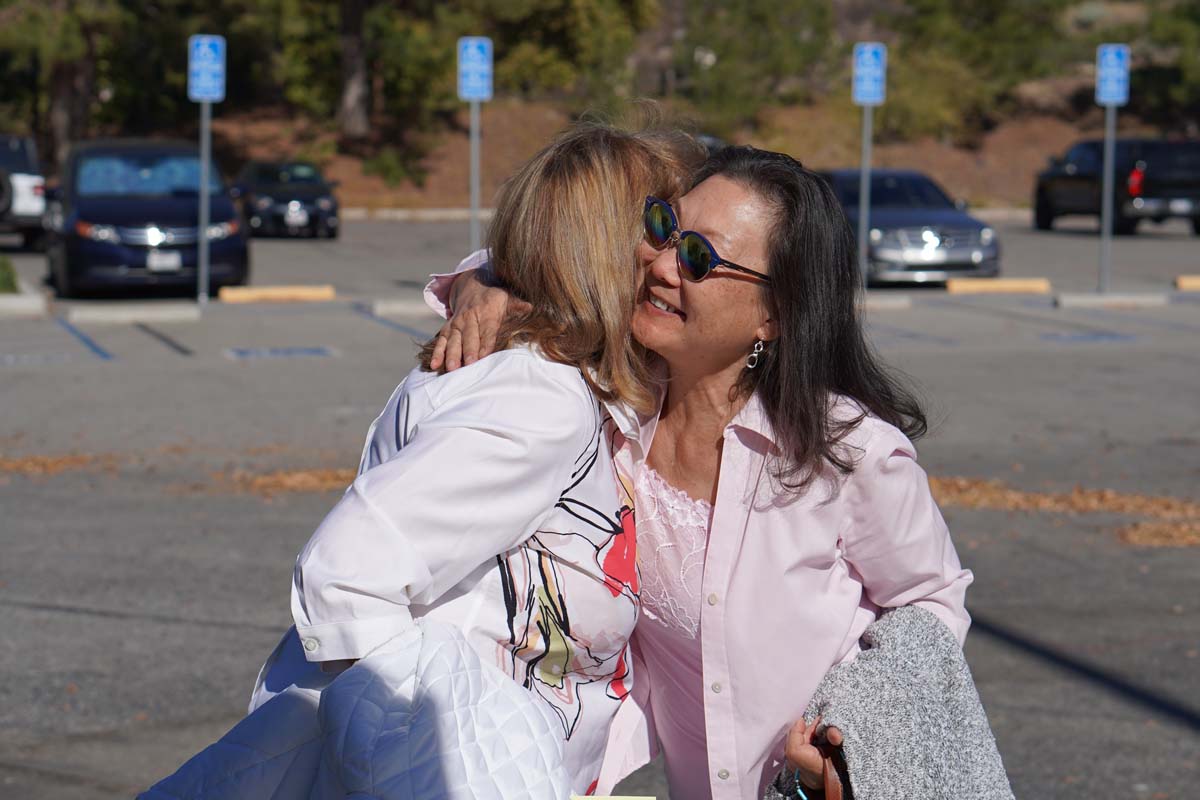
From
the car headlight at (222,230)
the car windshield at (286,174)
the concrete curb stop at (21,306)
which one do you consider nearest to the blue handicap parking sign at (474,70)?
the car headlight at (222,230)

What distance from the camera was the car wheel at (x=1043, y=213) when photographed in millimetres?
33344

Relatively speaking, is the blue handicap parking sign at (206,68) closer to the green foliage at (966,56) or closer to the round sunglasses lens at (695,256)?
the round sunglasses lens at (695,256)

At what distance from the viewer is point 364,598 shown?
2061 millimetres

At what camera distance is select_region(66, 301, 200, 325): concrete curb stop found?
15.7m

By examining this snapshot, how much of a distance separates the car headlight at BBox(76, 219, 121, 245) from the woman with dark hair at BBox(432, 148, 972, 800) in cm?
1574

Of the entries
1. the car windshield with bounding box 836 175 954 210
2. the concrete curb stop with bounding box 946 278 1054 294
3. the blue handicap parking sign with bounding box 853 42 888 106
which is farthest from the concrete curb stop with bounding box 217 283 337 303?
the concrete curb stop with bounding box 946 278 1054 294

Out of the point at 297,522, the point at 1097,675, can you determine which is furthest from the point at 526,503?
the point at 297,522

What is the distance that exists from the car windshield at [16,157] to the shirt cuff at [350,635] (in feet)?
75.7

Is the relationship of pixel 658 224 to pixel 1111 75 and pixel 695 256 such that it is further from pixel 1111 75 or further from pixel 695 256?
pixel 1111 75

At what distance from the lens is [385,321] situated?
16297 mm

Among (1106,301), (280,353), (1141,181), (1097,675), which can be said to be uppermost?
(1141,181)

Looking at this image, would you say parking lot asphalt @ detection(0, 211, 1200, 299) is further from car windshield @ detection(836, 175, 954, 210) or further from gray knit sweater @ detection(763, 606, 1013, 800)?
gray knit sweater @ detection(763, 606, 1013, 800)

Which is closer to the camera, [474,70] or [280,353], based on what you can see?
A: [280,353]

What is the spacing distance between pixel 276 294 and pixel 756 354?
15.8 m
